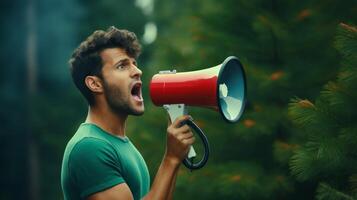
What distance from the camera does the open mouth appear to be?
3.42m

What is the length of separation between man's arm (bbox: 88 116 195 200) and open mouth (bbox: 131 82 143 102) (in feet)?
1.04

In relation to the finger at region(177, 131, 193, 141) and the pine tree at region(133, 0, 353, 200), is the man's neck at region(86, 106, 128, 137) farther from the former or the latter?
the pine tree at region(133, 0, 353, 200)

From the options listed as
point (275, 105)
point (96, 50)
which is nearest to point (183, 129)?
point (96, 50)

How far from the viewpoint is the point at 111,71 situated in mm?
3434

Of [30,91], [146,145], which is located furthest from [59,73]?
[146,145]

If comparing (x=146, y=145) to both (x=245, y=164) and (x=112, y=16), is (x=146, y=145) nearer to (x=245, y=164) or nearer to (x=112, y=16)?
(x=245, y=164)

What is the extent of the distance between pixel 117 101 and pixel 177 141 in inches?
17.3

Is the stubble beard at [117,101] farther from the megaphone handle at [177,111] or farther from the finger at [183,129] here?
the finger at [183,129]

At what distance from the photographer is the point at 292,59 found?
5.84 meters

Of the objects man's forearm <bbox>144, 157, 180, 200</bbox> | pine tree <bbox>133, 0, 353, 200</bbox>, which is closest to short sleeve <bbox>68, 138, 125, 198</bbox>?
man's forearm <bbox>144, 157, 180, 200</bbox>

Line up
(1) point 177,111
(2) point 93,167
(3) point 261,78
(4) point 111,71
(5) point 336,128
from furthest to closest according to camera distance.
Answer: (3) point 261,78 < (5) point 336,128 < (4) point 111,71 < (1) point 177,111 < (2) point 93,167

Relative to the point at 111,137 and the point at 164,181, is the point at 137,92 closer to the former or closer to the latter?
the point at 111,137

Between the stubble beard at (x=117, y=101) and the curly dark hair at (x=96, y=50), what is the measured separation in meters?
0.10

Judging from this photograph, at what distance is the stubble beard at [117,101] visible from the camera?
3.39 metres
